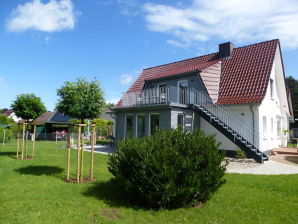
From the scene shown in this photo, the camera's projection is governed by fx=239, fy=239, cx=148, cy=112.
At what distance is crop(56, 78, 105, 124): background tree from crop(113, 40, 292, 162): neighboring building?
17.0 ft

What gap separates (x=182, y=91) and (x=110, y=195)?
11459 mm

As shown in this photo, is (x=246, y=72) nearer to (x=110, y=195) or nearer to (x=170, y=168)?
(x=170, y=168)

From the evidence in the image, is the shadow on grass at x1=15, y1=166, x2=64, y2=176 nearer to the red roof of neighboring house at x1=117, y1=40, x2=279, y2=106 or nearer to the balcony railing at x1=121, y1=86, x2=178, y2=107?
the balcony railing at x1=121, y1=86, x2=178, y2=107

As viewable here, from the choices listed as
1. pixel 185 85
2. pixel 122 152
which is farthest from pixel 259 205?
pixel 185 85

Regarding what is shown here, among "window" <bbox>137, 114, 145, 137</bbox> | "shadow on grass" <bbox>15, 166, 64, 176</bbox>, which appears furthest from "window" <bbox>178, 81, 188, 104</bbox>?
"shadow on grass" <bbox>15, 166, 64, 176</bbox>

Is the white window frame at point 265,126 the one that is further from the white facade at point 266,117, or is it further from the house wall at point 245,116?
the house wall at point 245,116

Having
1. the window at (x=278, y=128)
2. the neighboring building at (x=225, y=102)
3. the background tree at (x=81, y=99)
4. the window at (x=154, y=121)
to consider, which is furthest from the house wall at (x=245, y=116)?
the background tree at (x=81, y=99)

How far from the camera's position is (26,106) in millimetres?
13562

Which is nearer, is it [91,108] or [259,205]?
[259,205]

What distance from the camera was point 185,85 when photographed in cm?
1719

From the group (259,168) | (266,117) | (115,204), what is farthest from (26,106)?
(266,117)

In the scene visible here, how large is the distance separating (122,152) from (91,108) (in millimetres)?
3593

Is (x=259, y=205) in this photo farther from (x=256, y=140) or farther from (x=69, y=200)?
(x=256, y=140)

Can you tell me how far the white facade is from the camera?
1388 cm
